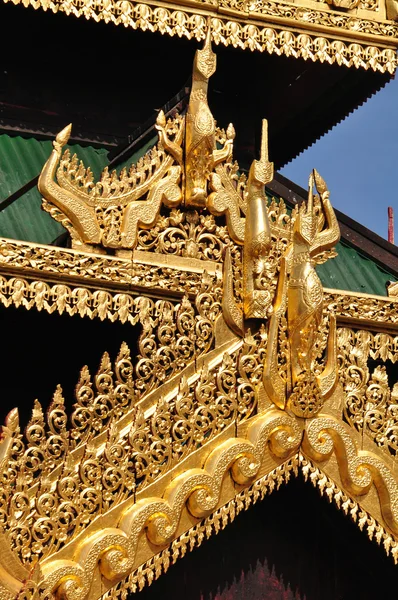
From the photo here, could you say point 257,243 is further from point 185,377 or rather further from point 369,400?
point 369,400

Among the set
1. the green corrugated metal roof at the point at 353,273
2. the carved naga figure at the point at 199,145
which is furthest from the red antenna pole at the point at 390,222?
the carved naga figure at the point at 199,145

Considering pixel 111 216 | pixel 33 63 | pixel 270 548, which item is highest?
pixel 33 63

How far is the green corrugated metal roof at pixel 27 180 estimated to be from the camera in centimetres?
1322

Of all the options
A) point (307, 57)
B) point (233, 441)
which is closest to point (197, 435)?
point (233, 441)

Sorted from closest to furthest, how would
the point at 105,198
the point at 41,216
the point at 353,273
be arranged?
1. the point at 105,198
2. the point at 41,216
3. the point at 353,273

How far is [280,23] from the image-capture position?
542 inches

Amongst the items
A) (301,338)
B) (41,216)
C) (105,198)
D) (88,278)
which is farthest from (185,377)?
(41,216)

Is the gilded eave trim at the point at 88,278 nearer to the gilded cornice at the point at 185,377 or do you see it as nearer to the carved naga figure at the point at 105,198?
the gilded cornice at the point at 185,377

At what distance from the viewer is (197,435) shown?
445 inches

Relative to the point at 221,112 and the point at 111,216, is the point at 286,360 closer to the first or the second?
the point at 111,216

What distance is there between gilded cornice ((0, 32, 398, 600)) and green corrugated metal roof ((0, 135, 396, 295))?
3.61ft

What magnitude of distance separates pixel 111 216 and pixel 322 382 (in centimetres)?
177

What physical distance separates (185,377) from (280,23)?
3.51m

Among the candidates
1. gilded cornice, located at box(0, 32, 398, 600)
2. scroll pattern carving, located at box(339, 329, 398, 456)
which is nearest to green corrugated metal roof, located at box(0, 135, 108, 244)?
gilded cornice, located at box(0, 32, 398, 600)
